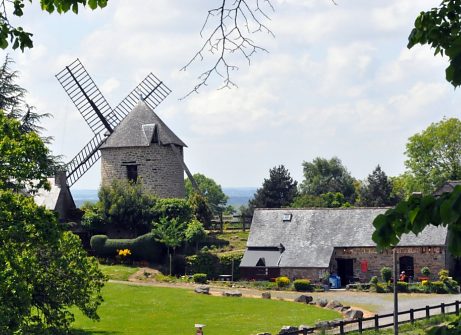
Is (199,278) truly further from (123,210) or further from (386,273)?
(386,273)

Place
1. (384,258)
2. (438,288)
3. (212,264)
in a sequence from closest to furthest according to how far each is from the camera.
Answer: (438,288), (384,258), (212,264)

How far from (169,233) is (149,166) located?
605 cm

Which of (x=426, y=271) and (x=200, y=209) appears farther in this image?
(x=200, y=209)

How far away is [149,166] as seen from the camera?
187ft

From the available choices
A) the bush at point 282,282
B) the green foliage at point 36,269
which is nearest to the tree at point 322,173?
the bush at point 282,282

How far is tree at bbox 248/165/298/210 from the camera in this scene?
270 feet

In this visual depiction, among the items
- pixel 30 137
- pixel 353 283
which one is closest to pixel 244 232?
pixel 353 283

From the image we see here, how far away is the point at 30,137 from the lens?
990 inches

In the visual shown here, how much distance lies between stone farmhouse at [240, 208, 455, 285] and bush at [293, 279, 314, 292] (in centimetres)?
175

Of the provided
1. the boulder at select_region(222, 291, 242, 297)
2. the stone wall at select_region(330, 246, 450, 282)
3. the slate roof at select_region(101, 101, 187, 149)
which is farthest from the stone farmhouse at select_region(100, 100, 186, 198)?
the boulder at select_region(222, 291, 242, 297)

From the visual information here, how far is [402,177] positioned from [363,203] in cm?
424

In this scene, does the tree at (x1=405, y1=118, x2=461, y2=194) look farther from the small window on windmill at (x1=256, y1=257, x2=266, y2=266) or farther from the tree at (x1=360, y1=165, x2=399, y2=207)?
the small window on windmill at (x1=256, y1=257, x2=266, y2=266)

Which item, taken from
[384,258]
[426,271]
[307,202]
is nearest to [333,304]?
[426,271]

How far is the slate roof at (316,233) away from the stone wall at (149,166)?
6526mm
